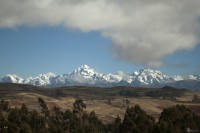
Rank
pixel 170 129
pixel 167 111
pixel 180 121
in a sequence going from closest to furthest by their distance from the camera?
pixel 170 129 < pixel 180 121 < pixel 167 111

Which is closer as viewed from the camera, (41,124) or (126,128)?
(126,128)

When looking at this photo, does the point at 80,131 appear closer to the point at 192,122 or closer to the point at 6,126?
the point at 6,126

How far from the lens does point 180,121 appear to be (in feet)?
571

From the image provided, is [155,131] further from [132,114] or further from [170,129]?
[132,114]

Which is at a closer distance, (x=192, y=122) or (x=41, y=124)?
(x=192, y=122)

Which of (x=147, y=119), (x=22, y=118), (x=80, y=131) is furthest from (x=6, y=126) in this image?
(x=147, y=119)

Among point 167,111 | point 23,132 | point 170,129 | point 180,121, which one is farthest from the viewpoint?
point 167,111

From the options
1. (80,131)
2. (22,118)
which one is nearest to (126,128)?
(80,131)

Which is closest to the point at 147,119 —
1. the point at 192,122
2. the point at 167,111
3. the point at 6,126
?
the point at 167,111

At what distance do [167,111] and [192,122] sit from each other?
609 inches

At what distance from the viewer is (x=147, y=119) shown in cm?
18775

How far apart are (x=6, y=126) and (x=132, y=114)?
67.2m

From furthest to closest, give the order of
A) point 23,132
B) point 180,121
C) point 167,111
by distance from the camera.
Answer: point 167,111 → point 180,121 → point 23,132

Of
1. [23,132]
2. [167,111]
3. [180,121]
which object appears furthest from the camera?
[167,111]
